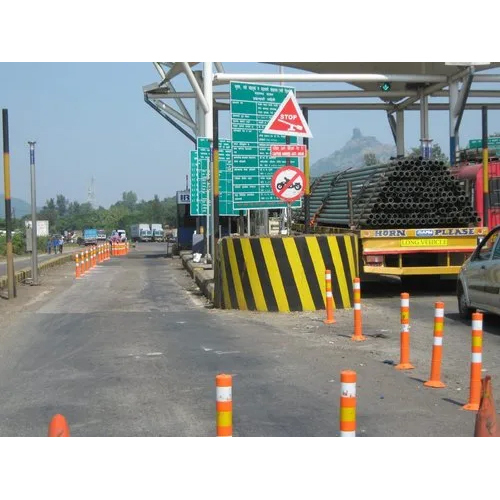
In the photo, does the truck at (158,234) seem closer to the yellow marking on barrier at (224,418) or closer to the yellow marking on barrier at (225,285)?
the yellow marking on barrier at (225,285)

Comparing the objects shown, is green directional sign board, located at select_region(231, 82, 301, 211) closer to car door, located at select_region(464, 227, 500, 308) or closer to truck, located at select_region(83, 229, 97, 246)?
car door, located at select_region(464, 227, 500, 308)

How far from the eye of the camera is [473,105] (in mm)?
32562

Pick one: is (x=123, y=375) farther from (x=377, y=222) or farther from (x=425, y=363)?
(x=377, y=222)

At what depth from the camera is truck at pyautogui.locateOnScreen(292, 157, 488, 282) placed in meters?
14.4

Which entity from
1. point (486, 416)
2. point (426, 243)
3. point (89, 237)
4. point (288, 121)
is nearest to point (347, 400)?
point (486, 416)

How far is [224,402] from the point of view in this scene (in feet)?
14.5

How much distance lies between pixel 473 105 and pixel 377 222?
20.1 metres

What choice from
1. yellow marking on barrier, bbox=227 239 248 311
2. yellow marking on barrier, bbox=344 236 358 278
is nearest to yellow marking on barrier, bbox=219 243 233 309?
yellow marking on barrier, bbox=227 239 248 311

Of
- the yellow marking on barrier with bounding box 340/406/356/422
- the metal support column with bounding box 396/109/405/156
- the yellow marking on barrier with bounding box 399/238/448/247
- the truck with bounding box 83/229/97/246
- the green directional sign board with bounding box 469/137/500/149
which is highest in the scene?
the metal support column with bounding box 396/109/405/156

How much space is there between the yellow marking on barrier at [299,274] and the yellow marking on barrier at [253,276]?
0.63 meters

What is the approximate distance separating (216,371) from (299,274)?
4.68 m

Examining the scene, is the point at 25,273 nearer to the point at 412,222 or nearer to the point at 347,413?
the point at 412,222
